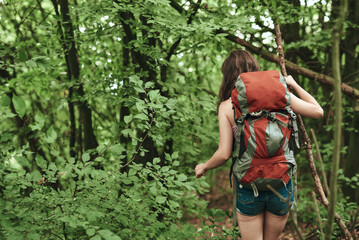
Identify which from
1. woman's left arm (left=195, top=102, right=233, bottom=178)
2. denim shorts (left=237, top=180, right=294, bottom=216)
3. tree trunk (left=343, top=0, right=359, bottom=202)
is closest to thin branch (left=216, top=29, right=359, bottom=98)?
tree trunk (left=343, top=0, right=359, bottom=202)

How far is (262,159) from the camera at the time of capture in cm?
207

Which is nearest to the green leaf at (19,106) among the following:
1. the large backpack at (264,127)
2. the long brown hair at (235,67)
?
the large backpack at (264,127)

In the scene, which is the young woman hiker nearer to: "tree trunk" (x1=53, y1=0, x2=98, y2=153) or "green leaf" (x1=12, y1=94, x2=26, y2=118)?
"green leaf" (x1=12, y1=94, x2=26, y2=118)

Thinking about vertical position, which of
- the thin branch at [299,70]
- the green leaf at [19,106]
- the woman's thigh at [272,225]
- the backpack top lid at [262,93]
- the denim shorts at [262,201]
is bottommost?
the woman's thigh at [272,225]

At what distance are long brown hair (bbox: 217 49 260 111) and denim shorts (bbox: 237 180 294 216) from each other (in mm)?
717

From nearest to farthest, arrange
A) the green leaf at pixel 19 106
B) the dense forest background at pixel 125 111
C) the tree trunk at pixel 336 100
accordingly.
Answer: the tree trunk at pixel 336 100 → the green leaf at pixel 19 106 → the dense forest background at pixel 125 111

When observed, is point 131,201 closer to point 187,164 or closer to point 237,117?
point 237,117

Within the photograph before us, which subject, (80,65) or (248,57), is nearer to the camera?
(248,57)

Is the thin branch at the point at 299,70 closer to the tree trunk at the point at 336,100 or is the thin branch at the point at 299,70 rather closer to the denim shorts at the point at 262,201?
the denim shorts at the point at 262,201

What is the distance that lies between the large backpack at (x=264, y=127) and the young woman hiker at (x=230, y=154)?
115 millimetres

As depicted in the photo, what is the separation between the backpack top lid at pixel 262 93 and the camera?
2045mm

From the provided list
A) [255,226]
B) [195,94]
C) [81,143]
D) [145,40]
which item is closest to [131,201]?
[255,226]

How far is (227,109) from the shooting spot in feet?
7.66

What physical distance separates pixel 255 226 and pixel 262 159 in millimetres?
534
